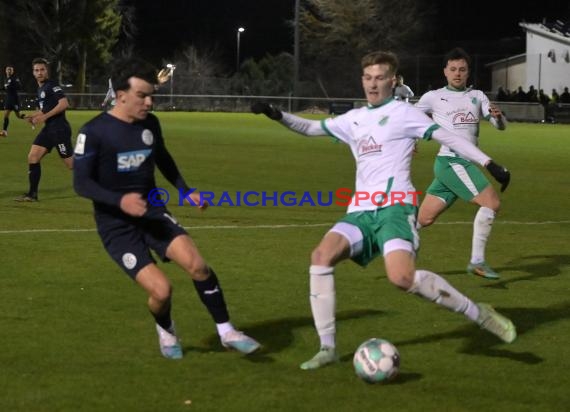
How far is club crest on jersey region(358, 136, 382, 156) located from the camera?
675 cm

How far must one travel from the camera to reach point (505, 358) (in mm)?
6895

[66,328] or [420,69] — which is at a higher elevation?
[420,69]

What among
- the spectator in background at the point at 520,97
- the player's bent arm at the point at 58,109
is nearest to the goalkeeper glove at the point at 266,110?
the player's bent arm at the point at 58,109

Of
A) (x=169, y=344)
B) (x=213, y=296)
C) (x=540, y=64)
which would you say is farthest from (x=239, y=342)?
(x=540, y=64)

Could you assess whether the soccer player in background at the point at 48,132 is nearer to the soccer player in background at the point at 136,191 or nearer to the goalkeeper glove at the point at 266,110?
the soccer player in background at the point at 136,191

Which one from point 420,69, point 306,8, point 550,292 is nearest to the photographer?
point 550,292

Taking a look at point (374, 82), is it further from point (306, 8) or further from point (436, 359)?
point (306, 8)

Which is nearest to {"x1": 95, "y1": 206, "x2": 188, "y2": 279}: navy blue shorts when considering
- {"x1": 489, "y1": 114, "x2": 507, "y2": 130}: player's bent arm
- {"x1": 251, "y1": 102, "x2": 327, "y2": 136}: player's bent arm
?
{"x1": 251, "y1": 102, "x2": 327, "y2": 136}: player's bent arm

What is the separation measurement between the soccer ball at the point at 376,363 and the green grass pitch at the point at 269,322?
0.07 metres

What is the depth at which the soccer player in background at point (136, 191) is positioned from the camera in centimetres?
650

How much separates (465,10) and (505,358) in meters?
77.4

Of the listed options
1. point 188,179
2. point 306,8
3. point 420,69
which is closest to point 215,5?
point 306,8

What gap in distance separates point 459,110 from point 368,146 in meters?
3.73

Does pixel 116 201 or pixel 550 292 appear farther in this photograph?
pixel 550 292
